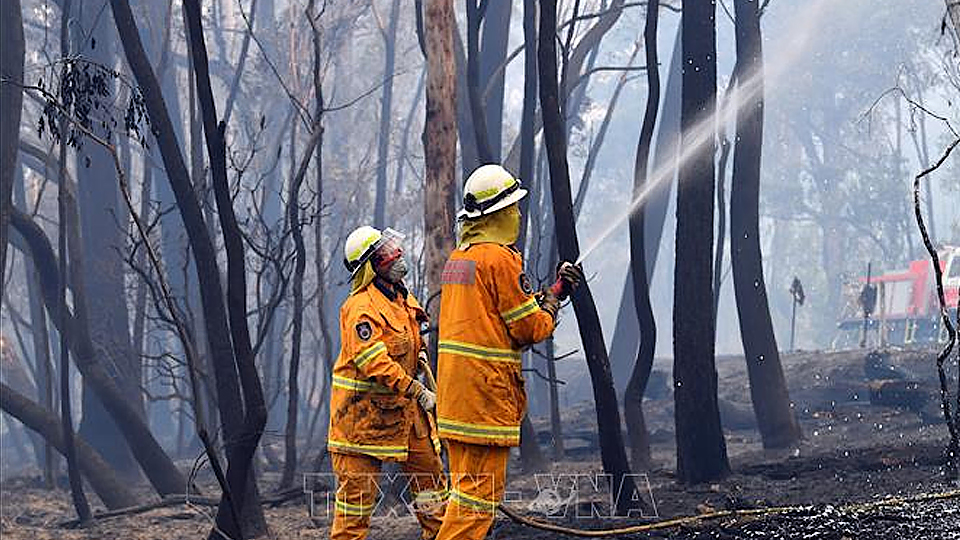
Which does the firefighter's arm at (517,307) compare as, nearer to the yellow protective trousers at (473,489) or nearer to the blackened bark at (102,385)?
the yellow protective trousers at (473,489)

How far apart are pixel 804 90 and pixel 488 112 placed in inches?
1549

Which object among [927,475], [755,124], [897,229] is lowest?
[927,475]

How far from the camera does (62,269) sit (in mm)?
13008

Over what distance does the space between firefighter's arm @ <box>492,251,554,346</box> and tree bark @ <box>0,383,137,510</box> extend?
337 inches

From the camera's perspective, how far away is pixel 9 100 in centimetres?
1277

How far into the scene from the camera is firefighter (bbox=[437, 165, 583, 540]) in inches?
243

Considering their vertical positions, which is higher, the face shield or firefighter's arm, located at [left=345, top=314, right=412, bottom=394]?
the face shield

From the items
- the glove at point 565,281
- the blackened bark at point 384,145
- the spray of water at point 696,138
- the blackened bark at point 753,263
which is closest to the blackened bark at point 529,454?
the spray of water at point 696,138

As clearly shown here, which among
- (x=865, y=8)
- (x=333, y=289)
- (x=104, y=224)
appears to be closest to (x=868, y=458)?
(x=104, y=224)

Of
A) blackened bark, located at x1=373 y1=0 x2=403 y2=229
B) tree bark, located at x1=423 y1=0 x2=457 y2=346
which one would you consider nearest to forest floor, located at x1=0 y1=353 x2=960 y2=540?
tree bark, located at x1=423 y1=0 x2=457 y2=346

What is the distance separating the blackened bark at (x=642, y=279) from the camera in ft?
38.0

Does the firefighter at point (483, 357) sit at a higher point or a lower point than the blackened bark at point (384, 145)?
lower

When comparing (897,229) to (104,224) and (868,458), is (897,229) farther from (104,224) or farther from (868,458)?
(868,458)

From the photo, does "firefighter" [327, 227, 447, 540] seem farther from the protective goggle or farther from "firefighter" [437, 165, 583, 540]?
"firefighter" [437, 165, 583, 540]
